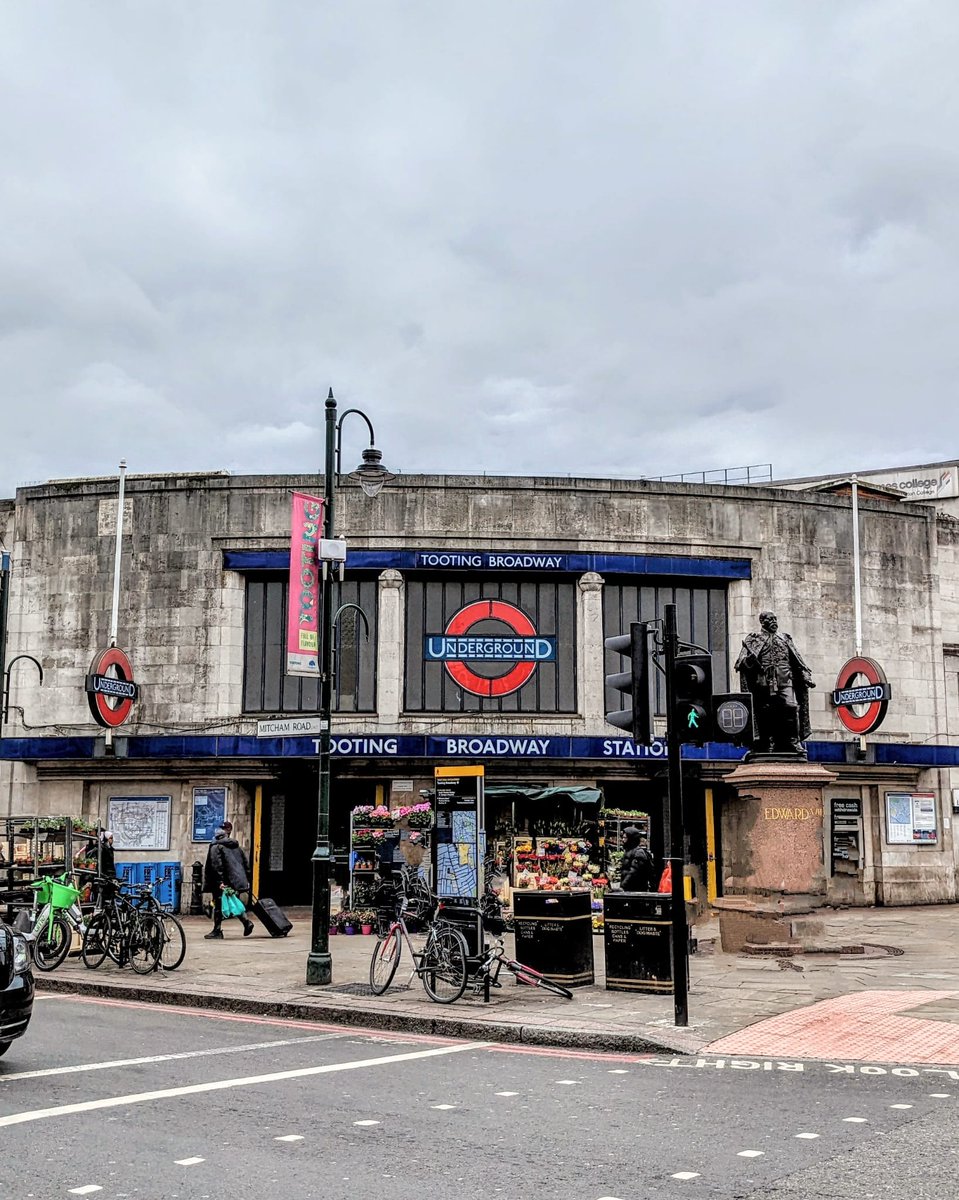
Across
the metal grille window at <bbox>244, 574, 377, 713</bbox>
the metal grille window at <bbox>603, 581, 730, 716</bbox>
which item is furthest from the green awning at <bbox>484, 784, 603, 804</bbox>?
the metal grille window at <bbox>603, 581, 730, 716</bbox>

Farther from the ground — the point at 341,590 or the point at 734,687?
the point at 341,590

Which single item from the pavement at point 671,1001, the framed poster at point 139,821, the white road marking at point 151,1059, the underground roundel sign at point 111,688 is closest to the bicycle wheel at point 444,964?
the pavement at point 671,1001

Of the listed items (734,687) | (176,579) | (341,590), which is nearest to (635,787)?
(734,687)

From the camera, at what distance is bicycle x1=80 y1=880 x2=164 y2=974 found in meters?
15.9

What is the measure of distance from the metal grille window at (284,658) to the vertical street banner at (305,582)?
7.71 metres

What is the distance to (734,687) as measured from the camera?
27.5m

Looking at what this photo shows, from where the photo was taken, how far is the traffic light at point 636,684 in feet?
39.7

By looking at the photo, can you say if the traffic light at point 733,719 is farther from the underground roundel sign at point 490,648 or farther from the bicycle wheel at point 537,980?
the underground roundel sign at point 490,648

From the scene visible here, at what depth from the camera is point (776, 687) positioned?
732 inches

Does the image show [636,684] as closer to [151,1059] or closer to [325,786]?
[325,786]

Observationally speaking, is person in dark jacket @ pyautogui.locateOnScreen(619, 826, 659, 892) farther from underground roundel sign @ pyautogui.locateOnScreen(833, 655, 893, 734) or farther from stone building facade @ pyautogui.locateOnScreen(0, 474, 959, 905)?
underground roundel sign @ pyautogui.locateOnScreen(833, 655, 893, 734)

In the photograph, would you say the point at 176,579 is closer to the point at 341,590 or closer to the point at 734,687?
the point at 341,590

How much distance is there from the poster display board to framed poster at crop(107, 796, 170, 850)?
15.5 meters

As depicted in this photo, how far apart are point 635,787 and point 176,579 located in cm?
1063
